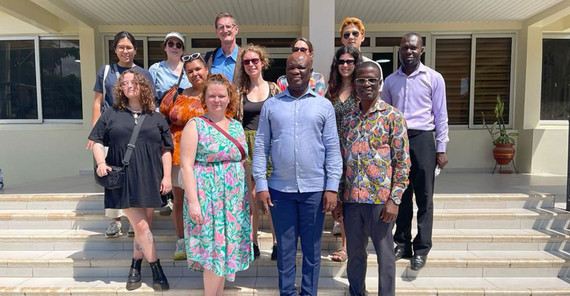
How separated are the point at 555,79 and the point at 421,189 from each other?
663 cm

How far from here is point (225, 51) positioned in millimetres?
3240

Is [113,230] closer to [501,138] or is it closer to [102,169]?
[102,169]

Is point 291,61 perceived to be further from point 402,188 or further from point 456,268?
point 456,268

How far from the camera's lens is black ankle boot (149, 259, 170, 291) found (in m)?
2.98

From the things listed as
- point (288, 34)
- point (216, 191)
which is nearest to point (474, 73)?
point (288, 34)

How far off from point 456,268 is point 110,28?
7425 millimetres

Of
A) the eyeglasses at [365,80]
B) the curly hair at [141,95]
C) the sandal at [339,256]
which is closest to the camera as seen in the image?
the eyeglasses at [365,80]

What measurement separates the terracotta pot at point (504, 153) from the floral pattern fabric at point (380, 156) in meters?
5.69

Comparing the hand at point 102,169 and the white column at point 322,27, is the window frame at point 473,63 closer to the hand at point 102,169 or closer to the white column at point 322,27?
the white column at point 322,27

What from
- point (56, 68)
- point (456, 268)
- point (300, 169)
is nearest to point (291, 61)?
point (300, 169)

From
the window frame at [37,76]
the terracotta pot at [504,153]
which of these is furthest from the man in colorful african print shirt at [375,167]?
the window frame at [37,76]

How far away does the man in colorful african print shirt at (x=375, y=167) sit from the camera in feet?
7.95

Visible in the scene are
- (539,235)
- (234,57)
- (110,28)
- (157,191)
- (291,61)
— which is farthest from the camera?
(110,28)

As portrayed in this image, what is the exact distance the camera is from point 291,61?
2.36m
